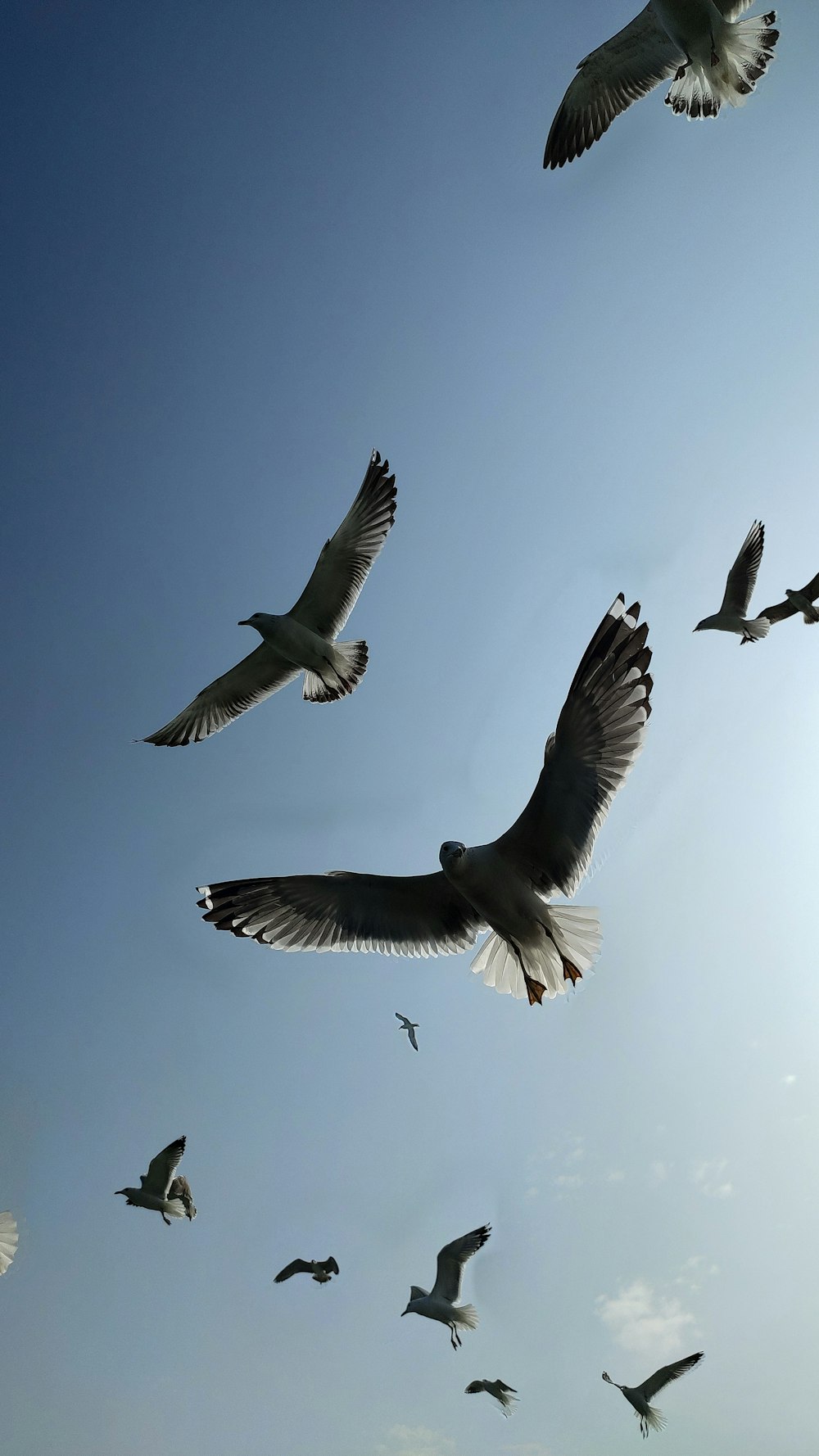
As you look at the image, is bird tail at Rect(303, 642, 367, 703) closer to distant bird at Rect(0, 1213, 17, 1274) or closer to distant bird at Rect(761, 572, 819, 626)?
distant bird at Rect(761, 572, 819, 626)

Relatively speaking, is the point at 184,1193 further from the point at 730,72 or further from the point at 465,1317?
the point at 730,72

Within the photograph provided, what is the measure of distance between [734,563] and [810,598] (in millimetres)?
1130

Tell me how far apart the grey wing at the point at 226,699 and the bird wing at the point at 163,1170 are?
14.8 ft

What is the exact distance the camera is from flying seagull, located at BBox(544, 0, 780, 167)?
897 centimetres

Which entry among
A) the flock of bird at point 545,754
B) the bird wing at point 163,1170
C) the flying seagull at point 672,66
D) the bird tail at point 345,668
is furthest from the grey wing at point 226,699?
the flying seagull at point 672,66

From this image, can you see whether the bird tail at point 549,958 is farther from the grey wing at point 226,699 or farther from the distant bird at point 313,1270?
the distant bird at point 313,1270

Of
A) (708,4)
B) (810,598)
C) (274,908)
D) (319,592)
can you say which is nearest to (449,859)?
(274,908)

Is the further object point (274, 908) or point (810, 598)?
point (810, 598)

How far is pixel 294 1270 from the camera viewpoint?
12.6 metres

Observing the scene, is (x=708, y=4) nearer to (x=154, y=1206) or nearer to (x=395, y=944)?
(x=395, y=944)

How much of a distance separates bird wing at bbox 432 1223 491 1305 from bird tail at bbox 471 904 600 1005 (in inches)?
255

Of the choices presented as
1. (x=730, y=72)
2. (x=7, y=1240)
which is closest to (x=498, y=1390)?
(x=7, y=1240)

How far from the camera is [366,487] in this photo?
1061 centimetres

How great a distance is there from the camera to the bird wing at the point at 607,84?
31.8 feet
